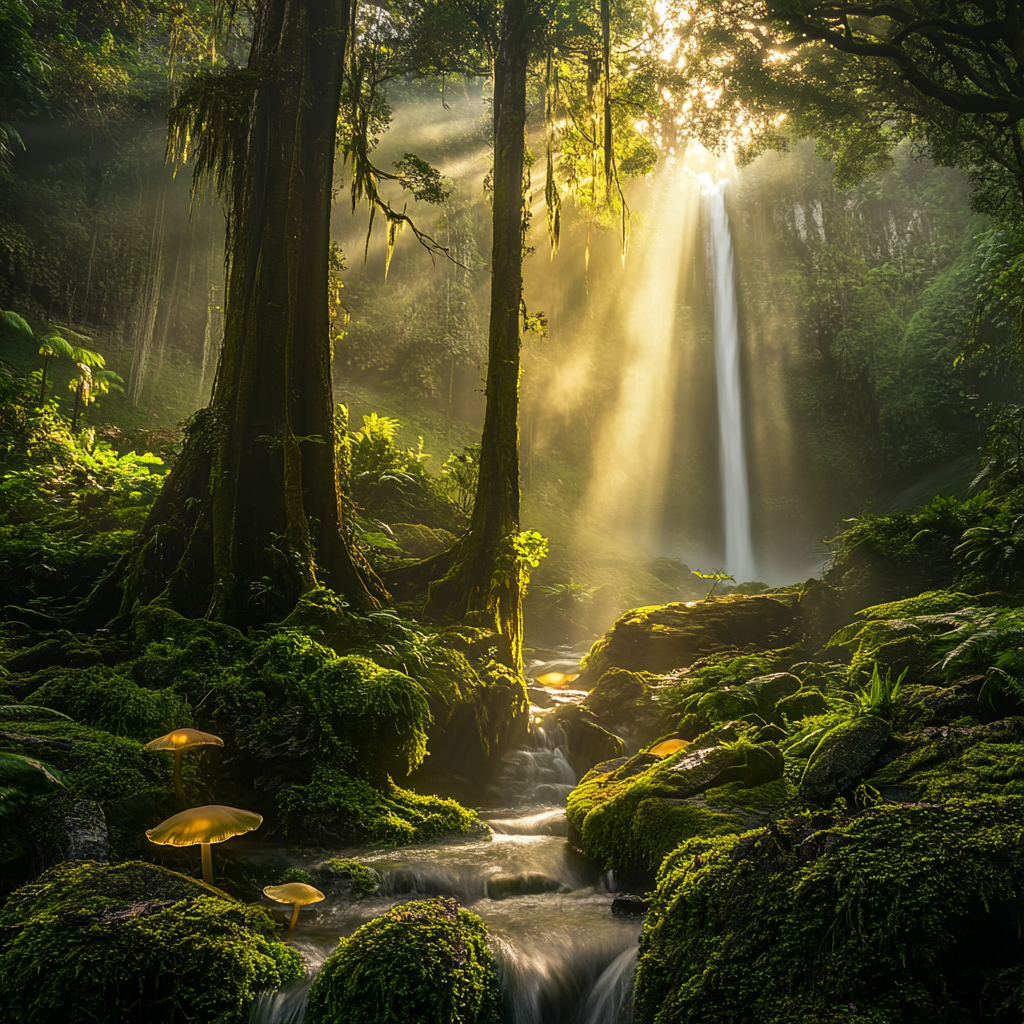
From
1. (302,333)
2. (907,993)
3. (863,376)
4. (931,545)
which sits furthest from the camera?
(863,376)

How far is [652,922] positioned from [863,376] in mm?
28382

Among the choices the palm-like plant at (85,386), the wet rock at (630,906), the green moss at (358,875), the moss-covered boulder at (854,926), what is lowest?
the wet rock at (630,906)

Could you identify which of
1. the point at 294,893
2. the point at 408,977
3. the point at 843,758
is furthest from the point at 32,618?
the point at 843,758

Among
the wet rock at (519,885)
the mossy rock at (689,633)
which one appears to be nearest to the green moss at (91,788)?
the wet rock at (519,885)

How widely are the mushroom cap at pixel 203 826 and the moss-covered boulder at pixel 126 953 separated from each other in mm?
241

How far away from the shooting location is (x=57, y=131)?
1762 cm

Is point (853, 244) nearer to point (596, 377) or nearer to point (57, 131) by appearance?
point (596, 377)

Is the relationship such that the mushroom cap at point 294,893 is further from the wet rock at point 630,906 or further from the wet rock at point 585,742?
the wet rock at point 585,742

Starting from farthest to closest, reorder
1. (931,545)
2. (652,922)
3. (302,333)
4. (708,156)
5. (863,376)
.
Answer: (708,156)
(863,376)
(931,545)
(302,333)
(652,922)

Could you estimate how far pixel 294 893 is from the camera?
3.16 meters

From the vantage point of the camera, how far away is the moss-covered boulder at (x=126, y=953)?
8.14ft

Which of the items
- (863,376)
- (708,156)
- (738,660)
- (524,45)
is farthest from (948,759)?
(708,156)

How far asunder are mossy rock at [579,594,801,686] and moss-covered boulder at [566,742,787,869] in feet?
15.5

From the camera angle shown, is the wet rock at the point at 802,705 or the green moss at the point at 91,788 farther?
the wet rock at the point at 802,705
